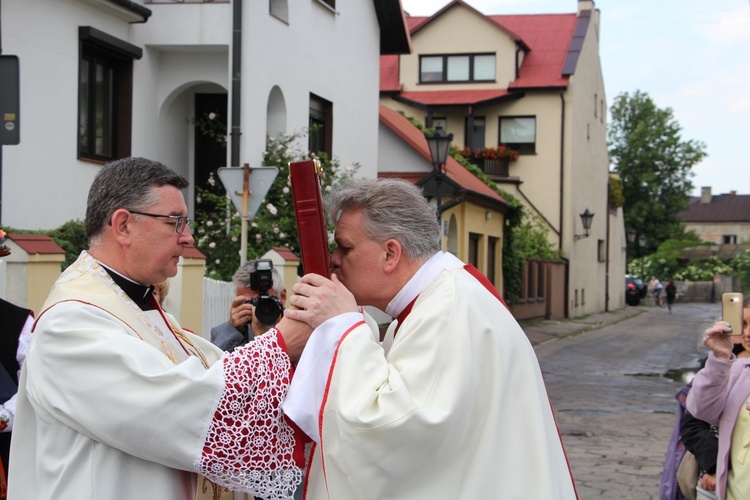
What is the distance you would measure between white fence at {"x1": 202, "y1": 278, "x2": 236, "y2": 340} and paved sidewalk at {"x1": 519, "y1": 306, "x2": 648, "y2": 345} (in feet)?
40.5

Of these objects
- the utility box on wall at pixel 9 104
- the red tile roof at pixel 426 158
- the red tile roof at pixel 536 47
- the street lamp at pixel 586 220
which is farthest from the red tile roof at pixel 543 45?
the utility box on wall at pixel 9 104

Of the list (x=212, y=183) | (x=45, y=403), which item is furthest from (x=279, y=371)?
(x=212, y=183)

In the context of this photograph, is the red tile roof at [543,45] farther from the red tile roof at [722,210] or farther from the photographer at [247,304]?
the red tile roof at [722,210]

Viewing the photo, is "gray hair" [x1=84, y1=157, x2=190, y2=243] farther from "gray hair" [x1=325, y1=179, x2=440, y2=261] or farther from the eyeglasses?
"gray hair" [x1=325, y1=179, x2=440, y2=261]

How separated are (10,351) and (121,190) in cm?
233

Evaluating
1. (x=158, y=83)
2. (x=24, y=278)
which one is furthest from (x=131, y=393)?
(x=158, y=83)

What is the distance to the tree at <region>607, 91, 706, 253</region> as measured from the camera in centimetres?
6278

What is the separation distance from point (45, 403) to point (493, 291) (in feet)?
4.55

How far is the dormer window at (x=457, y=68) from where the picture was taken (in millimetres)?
34031

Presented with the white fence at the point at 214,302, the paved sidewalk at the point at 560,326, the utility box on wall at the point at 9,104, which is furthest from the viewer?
the paved sidewalk at the point at 560,326

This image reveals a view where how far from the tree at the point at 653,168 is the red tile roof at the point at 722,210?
46.0 metres

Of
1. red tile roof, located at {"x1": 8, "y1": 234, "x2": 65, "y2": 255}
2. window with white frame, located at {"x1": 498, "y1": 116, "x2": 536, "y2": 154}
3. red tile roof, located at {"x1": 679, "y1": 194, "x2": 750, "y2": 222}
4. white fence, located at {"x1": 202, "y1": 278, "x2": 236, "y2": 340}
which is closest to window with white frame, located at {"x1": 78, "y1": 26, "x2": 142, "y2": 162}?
white fence, located at {"x1": 202, "y1": 278, "x2": 236, "y2": 340}

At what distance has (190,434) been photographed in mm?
2582

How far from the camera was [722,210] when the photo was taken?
110 m
